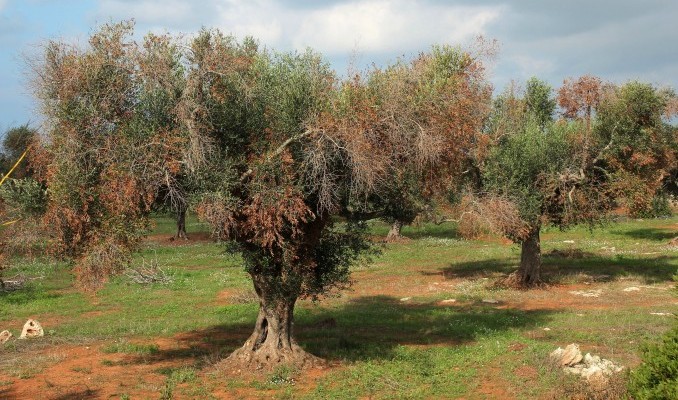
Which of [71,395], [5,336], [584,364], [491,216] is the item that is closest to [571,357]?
[584,364]

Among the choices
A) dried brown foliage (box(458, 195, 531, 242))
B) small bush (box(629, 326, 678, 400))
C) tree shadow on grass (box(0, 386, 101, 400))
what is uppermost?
dried brown foliage (box(458, 195, 531, 242))

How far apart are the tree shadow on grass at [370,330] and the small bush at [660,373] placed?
376 inches

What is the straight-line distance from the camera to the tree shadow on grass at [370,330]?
1980 cm

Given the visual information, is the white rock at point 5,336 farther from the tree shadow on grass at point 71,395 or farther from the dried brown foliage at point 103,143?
the dried brown foliage at point 103,143

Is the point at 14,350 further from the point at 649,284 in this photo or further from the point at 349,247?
the point at 649,284

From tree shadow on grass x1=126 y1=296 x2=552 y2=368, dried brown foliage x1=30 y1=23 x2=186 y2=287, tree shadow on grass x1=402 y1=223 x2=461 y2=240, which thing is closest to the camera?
dried brown foliage x1=30 y1=23 x2=186 y2=287

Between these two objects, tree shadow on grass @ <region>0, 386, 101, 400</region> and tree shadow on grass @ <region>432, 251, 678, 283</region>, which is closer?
tree shadow on grass @ <region>0, 386, 101, 400</region>

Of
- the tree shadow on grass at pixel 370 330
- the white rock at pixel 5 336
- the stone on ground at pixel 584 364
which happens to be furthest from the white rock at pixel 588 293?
the white rock at pixel 5 336

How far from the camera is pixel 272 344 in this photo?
707 inches

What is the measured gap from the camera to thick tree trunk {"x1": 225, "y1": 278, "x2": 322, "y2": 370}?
58.4 ft

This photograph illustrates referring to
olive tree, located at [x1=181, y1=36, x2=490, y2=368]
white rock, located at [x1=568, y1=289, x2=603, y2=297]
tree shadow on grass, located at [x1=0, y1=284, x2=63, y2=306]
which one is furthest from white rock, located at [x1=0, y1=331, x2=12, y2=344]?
white rock, located at [x1=568, y1=289, x2=603, y2=297]

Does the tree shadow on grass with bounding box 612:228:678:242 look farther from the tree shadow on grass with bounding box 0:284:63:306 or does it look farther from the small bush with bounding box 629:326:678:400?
the small bush with bounding box 629:326:678:400

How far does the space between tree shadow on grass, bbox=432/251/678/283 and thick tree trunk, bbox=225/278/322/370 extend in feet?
57.4

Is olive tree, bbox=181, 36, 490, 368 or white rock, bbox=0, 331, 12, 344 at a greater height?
olive tree, bbox=181, 36, 490, 368
